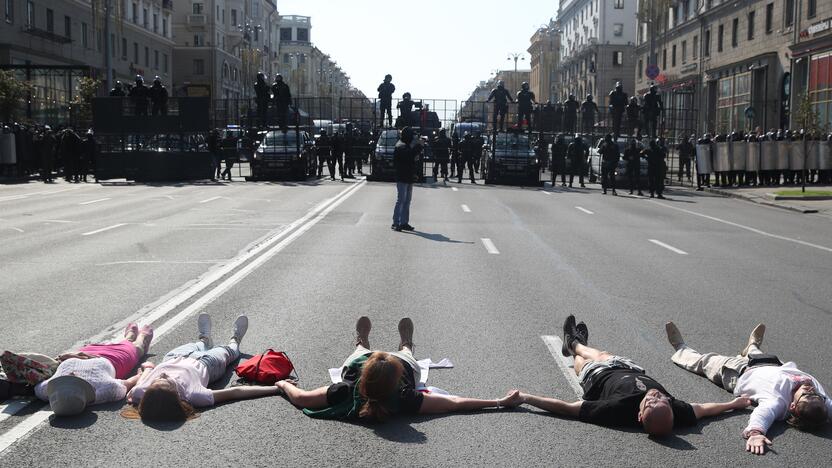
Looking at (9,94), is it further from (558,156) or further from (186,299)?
(186,299)

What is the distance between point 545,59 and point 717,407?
130 m

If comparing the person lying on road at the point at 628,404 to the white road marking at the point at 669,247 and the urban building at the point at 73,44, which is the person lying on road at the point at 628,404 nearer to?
the white road marking at the point at 669,247

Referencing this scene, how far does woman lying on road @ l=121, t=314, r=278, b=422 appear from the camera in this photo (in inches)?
239

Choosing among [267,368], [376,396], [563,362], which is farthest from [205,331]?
[563,362]

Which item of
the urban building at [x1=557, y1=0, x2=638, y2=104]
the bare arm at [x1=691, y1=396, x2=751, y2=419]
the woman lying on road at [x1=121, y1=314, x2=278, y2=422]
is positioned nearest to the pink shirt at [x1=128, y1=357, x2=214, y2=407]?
the woman lying on road at [x1=121, y1=314, x2=278, y2=422]

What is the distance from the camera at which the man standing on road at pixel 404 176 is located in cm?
1905

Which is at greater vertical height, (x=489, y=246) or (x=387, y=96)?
(x=387, y=96)

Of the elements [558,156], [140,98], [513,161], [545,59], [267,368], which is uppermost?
[545,59]

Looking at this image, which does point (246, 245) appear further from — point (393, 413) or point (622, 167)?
point (622, 167)

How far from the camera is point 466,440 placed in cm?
579

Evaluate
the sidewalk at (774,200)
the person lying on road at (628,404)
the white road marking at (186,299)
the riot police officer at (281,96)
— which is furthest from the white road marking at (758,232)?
the riot police officer at (281,96)

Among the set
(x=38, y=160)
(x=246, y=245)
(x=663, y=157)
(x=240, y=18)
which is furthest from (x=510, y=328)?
(x=240, y=18)

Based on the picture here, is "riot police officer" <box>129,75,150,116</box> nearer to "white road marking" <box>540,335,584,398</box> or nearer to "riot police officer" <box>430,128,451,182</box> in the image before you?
"riot police officer" <box>430,128,451,182</box>

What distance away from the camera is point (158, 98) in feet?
126
